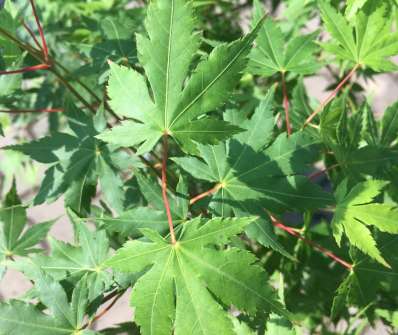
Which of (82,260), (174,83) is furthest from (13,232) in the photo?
(174,83)

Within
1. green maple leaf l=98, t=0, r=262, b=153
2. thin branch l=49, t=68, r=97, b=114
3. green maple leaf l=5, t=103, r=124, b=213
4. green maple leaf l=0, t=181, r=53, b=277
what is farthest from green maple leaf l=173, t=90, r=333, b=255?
green maple leaf l=0, t=181, r=53, b=277

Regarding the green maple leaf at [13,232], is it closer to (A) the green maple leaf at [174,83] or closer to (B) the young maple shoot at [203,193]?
(B) the young maple shoot at [203,193]

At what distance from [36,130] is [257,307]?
7.99ft

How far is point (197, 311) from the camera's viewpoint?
2.53ft

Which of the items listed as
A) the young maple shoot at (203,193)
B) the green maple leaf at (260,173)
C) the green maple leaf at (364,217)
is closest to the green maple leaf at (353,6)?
the young maple shoot at (203,193)

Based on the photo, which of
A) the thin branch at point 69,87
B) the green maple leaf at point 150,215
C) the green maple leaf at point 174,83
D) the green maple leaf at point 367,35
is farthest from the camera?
the thin branch at point 69,87

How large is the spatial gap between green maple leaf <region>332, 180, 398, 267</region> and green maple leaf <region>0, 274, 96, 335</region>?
0.56 metres

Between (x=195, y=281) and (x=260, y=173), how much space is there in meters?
0.29

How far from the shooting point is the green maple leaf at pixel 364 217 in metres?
0.83

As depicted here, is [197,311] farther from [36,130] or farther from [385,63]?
[36,130]

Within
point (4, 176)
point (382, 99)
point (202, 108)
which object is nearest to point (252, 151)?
point (202, 108)

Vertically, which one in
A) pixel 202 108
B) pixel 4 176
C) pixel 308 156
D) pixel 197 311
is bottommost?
pixel 4 176

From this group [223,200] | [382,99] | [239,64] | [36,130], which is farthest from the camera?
[36,130]

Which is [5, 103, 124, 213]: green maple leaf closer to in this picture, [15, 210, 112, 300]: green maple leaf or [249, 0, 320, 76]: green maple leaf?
[15, 210, 112, 300]: green maple leaf
